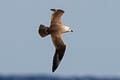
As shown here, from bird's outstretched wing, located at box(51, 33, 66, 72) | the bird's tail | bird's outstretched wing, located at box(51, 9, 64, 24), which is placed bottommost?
bird's outstretched wing, located at box(51, 33, 66, 72)

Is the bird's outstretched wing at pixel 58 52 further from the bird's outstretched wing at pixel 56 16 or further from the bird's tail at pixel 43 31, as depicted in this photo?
the bird's outstretched wing at pixel 56 16

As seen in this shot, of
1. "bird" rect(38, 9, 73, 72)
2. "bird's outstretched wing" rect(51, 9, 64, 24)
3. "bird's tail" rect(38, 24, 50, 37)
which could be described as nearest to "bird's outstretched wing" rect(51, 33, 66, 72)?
"bird" rect(38, 9, 73, 72)

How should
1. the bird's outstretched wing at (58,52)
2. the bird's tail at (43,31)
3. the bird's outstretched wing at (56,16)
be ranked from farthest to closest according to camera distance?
the bird's outstretched wing at (56,16), the bird's tail at (43,31), the bird's outstretched wing at (58,52)

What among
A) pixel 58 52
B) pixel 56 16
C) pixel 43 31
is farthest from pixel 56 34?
pixel 56 16

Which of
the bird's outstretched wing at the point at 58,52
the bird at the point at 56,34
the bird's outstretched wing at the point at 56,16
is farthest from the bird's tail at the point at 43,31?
the bird's outstretched wing at the point at 56,16

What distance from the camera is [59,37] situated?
24.6m

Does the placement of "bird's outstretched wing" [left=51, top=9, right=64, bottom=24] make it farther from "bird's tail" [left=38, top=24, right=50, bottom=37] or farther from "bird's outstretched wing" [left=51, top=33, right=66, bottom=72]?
"bird's outstretched wing" [left=51, top=33, right=66, bottom=72]

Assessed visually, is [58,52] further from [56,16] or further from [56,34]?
[56,16]

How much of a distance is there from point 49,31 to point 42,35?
34 cm

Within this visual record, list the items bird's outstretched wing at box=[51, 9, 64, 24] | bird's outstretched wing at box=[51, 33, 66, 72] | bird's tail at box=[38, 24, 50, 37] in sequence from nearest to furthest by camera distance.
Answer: bird's outstretched wing at box=[51, 33, 66, 72], bird's tail at box=[38, 24, 50, 37], bird's outstretched wing at box=[51, 9, 64, 24]

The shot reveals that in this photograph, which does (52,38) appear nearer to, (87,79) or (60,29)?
(60,29)

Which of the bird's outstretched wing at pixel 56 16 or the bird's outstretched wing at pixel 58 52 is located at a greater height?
the bird's outstretched wing at pixel 56 16

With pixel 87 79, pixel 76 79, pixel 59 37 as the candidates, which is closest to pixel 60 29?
pixel 59 37

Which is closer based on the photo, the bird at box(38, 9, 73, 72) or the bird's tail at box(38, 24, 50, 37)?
the bird at box(38, 9, 73, 72)
